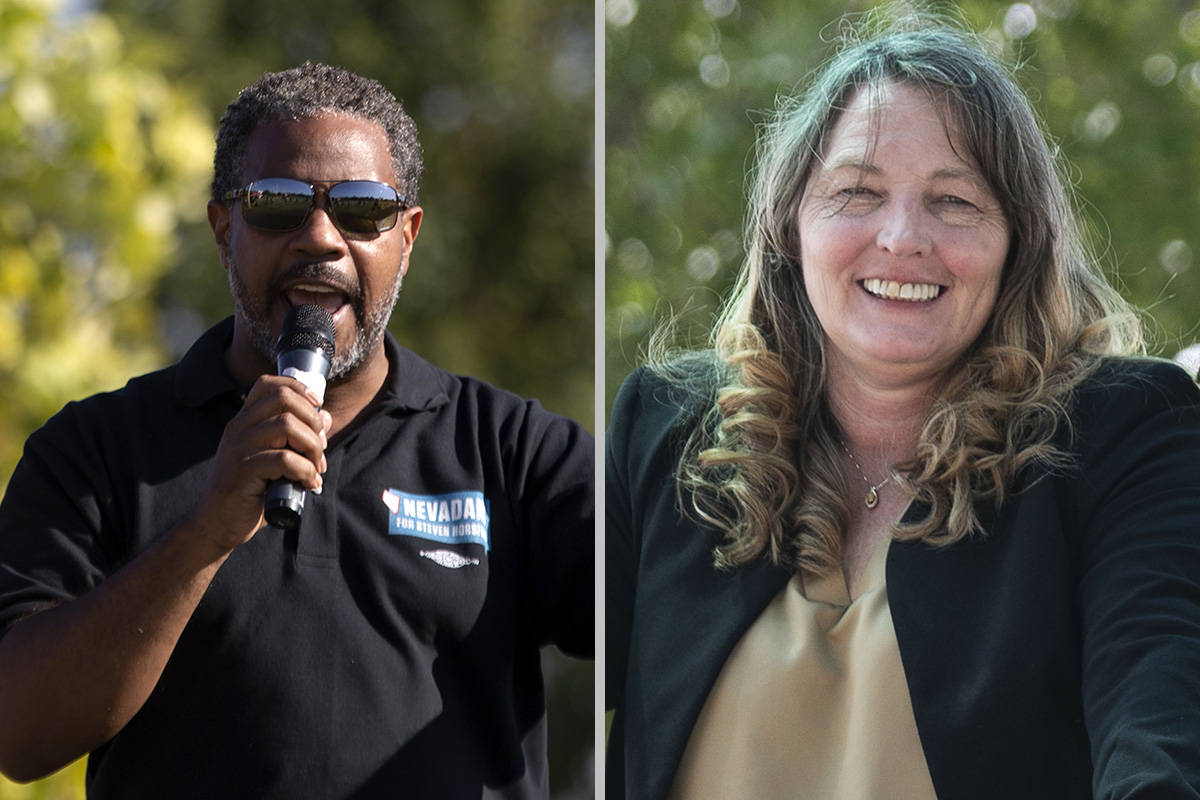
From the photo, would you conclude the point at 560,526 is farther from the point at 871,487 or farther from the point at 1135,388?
the point at 1135,388

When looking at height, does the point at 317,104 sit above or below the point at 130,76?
below

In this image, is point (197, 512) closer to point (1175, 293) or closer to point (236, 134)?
point (236, 134)

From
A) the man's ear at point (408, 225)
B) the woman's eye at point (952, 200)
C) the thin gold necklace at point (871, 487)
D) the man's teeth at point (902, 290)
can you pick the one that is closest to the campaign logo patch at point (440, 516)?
the man's ear at point (408, 225)

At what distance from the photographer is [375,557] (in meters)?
2.61

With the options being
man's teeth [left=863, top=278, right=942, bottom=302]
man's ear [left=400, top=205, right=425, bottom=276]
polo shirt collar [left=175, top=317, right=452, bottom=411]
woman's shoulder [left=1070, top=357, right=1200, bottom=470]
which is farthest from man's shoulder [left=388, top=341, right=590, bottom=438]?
woman's shoulder [left=1070, top=357, right=1200, bottom=470]

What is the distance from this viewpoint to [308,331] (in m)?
2.52

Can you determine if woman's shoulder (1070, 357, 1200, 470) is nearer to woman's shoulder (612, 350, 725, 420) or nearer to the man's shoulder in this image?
woman's shoulder (612, 350, 725, 420)

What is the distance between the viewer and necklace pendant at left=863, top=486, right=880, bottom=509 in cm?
240

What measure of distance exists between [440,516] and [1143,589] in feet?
3.50

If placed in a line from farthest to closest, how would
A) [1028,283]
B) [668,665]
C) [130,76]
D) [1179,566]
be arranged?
[130,76] < [668,665] < [1028,283] < [1179,566]

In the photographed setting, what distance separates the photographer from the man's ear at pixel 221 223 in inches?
111

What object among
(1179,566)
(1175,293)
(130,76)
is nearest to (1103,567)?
(1179,566)

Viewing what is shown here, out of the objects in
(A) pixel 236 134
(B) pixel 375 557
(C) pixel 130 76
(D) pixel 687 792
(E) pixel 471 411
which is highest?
(C) pixel 130 76

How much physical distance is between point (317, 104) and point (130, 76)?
6.20ft
